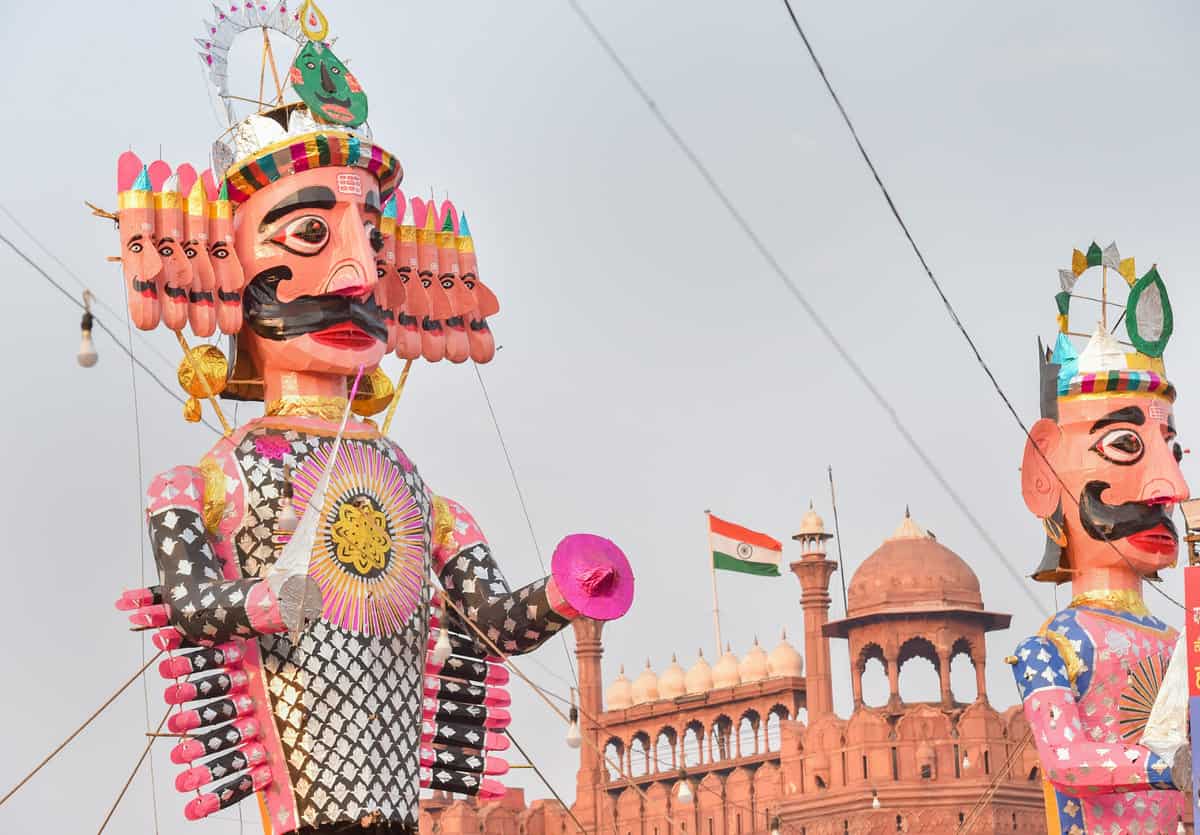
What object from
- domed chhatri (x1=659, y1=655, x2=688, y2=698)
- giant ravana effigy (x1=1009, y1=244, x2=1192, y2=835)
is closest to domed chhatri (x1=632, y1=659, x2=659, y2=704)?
domed chhatri (x1=659, y1=655, x2=688, y2=698)

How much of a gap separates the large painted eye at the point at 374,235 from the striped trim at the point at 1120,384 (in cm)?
474

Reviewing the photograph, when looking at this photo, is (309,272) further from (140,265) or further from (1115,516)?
(1115,516)

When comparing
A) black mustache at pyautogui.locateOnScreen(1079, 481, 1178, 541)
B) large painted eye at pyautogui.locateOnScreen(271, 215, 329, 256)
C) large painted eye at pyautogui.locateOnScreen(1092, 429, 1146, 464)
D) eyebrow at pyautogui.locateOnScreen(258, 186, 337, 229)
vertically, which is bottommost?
black mustache at pyautogui.locateOnScreen(1079, 481, 1178, 541)

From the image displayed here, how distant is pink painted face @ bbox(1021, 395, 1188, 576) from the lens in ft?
49.1

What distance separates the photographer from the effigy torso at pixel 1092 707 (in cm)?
1414

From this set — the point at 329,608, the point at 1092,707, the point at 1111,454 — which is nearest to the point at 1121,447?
the point at 1111,454

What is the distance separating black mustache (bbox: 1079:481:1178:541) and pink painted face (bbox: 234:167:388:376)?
4.80 meters

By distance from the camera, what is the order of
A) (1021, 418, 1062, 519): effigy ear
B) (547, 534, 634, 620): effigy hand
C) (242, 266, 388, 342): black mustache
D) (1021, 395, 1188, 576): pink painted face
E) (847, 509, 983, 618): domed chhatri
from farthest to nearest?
(847, 509, 983, 618): domed chhatri < (1021, 418, 1062, 519): effigy ear < (1021, 395, 1188, 576): pink painted face < (242, 266, 388, 342): black mustache < (547, 534, 634, 620): effigy hand

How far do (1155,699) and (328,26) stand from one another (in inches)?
241

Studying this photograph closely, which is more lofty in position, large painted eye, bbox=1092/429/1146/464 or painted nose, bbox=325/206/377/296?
painted nose, bbox=325/206/377/296

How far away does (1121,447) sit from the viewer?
15.1 meters

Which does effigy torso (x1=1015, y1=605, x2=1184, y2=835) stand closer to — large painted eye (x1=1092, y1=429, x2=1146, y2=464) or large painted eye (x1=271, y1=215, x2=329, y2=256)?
large painted eye (x1=1092, y1=429, x2=1146, y2=464)

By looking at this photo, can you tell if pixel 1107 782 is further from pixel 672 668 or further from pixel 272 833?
pixel 672 668

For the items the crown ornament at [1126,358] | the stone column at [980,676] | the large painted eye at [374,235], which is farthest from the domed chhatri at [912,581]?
the large painted eye at [374,235]
